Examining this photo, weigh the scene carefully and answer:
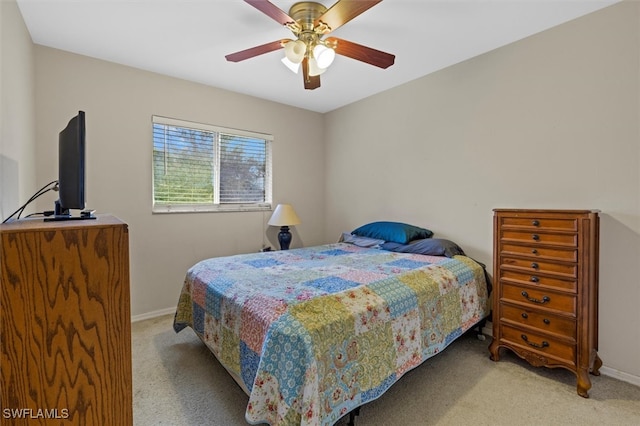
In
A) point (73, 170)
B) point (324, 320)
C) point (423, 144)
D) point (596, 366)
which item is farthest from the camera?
point (423, 144)

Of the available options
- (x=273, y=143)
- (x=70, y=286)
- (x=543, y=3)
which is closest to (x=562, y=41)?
(x=543, y=3)

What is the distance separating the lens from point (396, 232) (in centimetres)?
299

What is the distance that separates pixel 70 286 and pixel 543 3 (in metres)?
3.03

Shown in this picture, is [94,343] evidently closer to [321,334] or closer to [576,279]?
[321,334]

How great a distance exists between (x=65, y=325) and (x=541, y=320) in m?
2.60

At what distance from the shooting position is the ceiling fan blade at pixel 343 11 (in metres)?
1.52

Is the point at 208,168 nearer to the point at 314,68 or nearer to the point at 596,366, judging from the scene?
the point at 314,68

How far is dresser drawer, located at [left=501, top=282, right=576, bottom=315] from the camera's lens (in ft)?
6.15

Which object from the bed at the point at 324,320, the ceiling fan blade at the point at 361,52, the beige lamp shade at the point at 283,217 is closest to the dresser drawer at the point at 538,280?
the bed at the point at 324,320

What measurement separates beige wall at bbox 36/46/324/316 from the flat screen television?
1654 millimetres

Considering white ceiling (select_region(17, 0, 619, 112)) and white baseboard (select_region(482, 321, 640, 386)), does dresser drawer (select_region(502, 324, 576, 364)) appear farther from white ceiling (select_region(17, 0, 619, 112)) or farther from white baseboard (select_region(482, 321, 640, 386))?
white ceiling (select_region(17, 0, 619, 112))

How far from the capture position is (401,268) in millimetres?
2197

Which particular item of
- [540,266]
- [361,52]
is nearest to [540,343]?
[540,266]

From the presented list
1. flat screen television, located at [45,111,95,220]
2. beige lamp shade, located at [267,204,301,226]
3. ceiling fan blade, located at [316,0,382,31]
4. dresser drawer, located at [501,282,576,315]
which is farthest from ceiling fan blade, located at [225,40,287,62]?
dresser drawer, located at [501,282,576,315]
